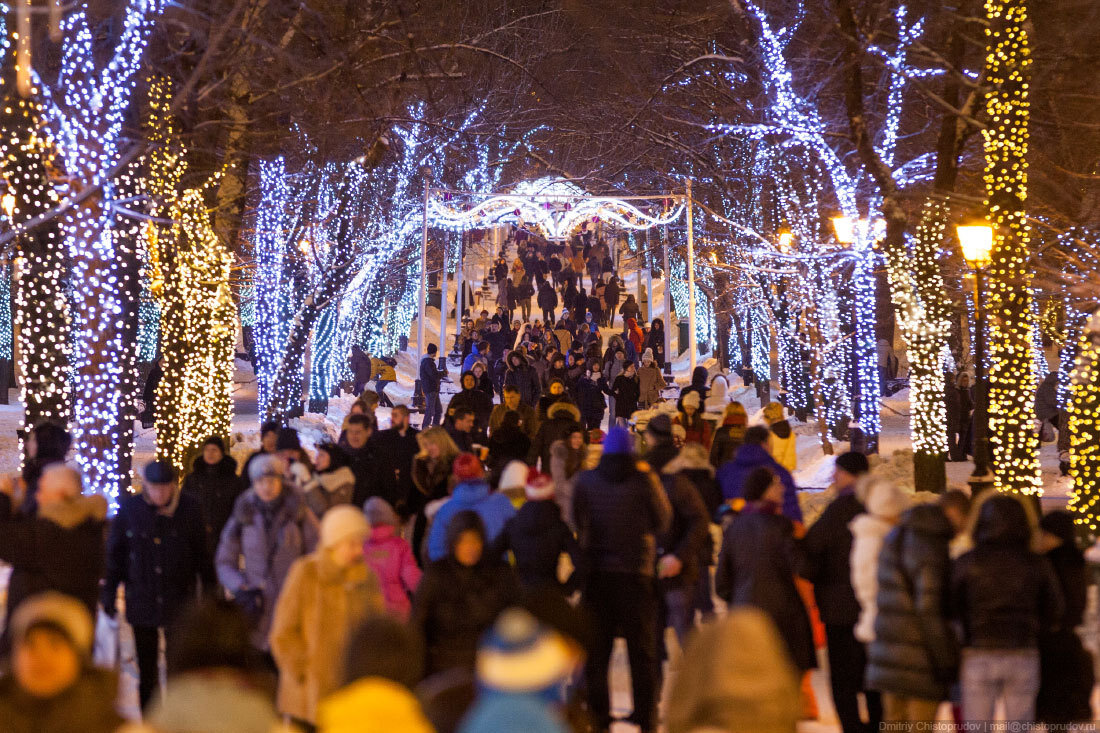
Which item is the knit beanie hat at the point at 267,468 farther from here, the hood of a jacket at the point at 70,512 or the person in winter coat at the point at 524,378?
the person in winter coat at the point at 524,378

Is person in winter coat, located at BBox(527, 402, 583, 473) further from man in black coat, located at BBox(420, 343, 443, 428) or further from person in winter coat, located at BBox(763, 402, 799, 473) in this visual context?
man in black coat, located at BBox(420, 343, 443, 428)

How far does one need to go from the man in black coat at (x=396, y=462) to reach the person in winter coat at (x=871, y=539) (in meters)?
5.06

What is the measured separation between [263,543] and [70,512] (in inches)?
46.7

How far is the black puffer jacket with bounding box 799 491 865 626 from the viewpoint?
787 centimetres

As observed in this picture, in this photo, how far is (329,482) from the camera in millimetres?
10359

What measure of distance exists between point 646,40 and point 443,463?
18364mm

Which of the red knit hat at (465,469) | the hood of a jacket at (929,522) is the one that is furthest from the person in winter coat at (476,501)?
the hood of a jacket at (929,522)

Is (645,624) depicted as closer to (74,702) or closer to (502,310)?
(74,702)

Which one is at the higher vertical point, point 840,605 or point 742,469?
point 742,469

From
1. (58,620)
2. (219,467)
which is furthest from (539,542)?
(58,620)

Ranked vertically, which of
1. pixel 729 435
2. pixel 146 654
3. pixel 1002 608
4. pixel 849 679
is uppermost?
pixel 729 435

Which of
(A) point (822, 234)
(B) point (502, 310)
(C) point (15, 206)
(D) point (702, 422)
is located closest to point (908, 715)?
(D) point (702, 422)

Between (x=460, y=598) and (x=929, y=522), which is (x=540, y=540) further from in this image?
(x=929, y=522)

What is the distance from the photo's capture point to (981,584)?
21.8ft
